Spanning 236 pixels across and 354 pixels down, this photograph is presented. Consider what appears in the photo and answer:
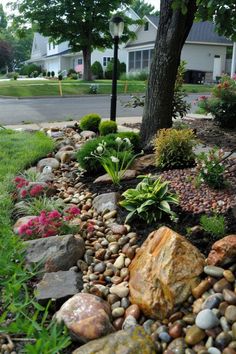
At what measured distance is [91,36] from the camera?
30688 mm

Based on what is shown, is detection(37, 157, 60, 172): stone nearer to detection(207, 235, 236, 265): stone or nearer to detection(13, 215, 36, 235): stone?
detection(13, 215, 36, 235): stone

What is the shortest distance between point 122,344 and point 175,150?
10.3 ft

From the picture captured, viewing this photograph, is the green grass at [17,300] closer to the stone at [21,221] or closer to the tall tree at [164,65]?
the stone at [21,221]

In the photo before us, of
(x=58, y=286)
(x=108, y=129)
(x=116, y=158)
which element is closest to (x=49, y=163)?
(x=116, y=158)

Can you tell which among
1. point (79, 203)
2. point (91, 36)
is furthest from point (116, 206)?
point (91, 36)

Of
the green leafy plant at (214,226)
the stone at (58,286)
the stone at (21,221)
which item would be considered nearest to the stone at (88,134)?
the stone at (21,221)

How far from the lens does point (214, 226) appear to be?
3598 mm

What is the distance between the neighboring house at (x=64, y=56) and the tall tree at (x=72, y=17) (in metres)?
6.13

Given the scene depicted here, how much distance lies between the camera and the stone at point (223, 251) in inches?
126

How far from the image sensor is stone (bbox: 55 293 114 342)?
285cm

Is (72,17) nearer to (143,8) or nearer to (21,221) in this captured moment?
(21,221)

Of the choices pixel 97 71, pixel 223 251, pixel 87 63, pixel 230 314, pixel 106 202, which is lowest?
pixel 230 314

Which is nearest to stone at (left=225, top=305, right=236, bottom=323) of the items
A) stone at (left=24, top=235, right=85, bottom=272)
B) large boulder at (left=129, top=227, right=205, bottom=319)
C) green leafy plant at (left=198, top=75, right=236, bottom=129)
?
large boulder at (left=129, top=227, right=205, bottom=319)

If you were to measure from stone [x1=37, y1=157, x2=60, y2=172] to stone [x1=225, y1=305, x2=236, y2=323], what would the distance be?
158 inches
